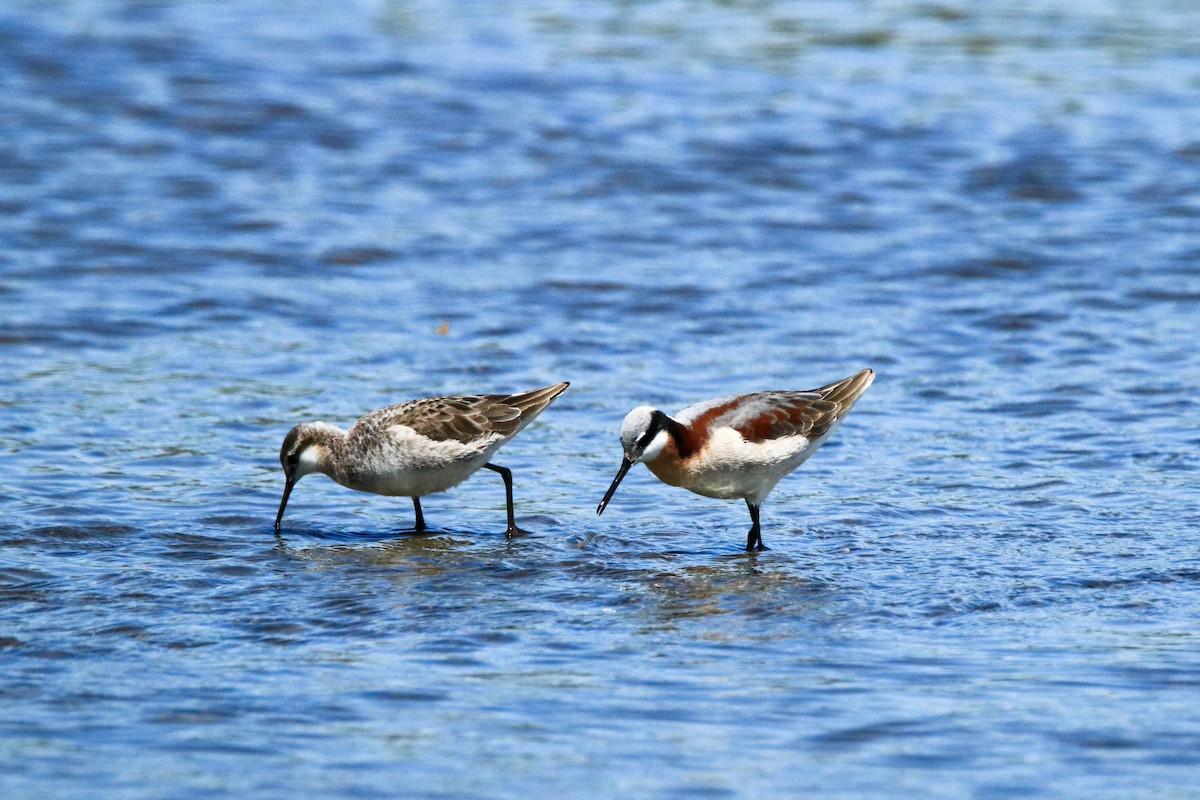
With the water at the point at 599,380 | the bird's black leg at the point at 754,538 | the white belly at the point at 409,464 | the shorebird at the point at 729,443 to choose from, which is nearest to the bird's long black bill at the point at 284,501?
the water at the point at 599,380

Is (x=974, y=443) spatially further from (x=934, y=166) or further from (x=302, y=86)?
(x=302, y=86)

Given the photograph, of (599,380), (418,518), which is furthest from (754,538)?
(599,380)

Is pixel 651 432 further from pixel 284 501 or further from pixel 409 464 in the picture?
pixel 284 501

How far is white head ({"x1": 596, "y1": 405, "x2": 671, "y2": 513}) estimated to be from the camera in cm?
998

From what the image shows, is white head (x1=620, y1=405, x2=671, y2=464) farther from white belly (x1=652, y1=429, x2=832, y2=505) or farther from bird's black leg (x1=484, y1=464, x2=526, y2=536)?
bird's black leg (x1=484, y1=464, x2=526, y2=536)

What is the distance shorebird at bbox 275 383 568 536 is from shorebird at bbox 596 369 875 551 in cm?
93

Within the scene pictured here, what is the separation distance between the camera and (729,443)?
10203 millimetres

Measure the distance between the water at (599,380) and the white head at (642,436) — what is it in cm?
54

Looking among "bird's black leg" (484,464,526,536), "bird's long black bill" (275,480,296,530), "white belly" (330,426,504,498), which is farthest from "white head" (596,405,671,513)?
"bird's long black bill" (275,480,296,530)

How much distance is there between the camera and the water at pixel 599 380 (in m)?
7.22

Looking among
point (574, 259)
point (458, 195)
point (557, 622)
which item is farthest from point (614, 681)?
point (458, 195)

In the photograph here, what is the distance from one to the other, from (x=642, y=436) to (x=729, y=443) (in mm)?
560

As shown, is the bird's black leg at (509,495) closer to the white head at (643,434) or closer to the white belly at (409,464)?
the white belly at (409,464)

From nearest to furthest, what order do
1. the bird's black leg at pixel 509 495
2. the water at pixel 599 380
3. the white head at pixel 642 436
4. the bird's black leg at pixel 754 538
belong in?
1. the water at pixel 599 380
2. the white head at pixel 642 436
3. the bird's black leg at pixel 754 538
4. the bird's black leg at pixel 509 495
